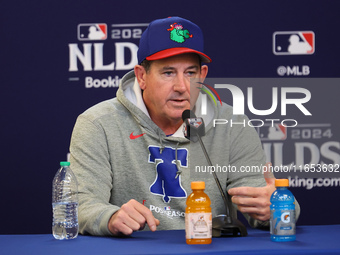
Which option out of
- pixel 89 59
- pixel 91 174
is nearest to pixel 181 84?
pixel 91 174

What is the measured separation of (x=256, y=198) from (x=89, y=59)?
1.46 m

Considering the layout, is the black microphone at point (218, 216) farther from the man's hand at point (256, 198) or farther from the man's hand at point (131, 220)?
the man's hand at point (131, 220)

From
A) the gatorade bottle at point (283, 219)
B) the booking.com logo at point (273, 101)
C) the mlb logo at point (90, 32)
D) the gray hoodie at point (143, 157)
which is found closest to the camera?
the gatorade bottle at point (283, 219)

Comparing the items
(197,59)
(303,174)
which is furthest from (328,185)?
(303,174)

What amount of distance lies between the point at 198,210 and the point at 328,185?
1647 millimetres

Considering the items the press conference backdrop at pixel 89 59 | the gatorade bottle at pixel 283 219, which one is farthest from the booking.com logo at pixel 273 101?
the press conference backdrop at pixel 89 59

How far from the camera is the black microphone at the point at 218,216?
1.45m

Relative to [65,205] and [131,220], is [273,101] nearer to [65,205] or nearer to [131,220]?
[131,220]

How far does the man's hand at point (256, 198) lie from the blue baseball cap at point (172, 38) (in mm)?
559

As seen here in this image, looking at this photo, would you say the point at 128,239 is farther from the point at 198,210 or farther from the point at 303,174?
the point at 303,174

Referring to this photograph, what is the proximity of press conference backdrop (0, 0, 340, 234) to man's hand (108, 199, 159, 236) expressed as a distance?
1.33 meters

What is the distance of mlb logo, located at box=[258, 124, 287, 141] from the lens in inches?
55.7

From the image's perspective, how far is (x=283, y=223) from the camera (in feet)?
4.44

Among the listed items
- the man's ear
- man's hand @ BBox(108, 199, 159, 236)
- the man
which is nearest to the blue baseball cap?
the man
